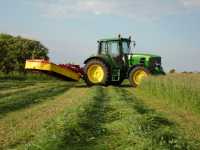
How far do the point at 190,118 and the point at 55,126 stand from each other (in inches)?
193

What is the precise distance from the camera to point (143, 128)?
10547 mm

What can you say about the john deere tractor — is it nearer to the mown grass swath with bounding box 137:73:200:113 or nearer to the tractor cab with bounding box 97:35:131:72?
the tractor cab with bounding box 97:35:131:72

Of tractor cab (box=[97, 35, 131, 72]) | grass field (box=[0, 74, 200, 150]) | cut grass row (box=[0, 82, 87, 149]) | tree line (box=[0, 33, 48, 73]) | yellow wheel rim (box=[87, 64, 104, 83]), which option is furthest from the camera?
tree line (box=[0, 33, 48, 73])

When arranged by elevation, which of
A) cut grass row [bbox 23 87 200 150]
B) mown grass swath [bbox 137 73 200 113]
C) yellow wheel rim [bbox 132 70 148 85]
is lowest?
cut grass row [bbox 23 87 200 150]

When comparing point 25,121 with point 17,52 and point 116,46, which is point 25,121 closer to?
point 116,46

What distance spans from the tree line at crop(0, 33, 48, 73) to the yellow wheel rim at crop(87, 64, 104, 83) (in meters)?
16.9

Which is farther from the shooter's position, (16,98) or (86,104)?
(16,98)

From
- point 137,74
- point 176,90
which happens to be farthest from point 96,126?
point 137,74

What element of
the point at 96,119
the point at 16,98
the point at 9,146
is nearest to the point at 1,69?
the point at 16,98

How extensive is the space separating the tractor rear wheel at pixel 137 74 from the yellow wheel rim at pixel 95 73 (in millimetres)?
1563

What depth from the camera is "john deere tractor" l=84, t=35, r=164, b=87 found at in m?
27.0

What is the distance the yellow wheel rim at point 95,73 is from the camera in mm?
27391

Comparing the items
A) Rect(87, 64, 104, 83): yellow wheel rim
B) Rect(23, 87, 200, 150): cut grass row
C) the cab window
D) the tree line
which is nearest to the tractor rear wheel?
the cab window

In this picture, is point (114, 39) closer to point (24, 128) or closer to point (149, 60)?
point (149, 60)
